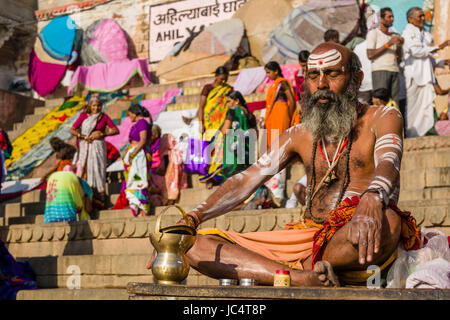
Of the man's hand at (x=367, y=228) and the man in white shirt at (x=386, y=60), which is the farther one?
the man in white shirt at (x=386, y=60)

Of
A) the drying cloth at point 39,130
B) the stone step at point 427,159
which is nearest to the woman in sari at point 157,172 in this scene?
the stone step at point 427,159

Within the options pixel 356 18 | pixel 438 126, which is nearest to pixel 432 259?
pixel 438 126

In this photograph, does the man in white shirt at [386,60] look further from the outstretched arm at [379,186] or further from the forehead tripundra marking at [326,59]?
the outstretched arm at [379,186]

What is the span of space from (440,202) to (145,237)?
10.1ft

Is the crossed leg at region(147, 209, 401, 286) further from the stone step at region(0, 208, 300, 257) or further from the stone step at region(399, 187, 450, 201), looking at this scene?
the stone step at region(399, 187, 450, 201)

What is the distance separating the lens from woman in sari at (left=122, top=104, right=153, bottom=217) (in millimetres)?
8227

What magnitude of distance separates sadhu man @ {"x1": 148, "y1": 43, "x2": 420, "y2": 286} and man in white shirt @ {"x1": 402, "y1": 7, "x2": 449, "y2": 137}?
516 cm

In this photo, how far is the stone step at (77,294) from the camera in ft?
19.1

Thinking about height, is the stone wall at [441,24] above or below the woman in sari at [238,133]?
above

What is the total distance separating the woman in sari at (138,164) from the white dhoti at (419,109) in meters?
3.31

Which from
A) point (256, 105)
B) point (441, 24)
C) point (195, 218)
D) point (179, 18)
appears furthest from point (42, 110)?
point (195, 218)

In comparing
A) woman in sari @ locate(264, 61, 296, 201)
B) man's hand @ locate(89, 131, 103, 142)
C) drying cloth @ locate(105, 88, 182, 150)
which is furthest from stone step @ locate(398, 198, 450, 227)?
drying cloth @ locate(105, 88, 182, 150)

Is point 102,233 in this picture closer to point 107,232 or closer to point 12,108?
point 107,232

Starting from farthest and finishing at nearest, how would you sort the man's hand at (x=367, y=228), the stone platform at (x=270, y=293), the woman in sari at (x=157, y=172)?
the woman in sari at (x=157, y=172), the man's hand at (x=367, y=228), the stone platform at (x=270, y=293)
